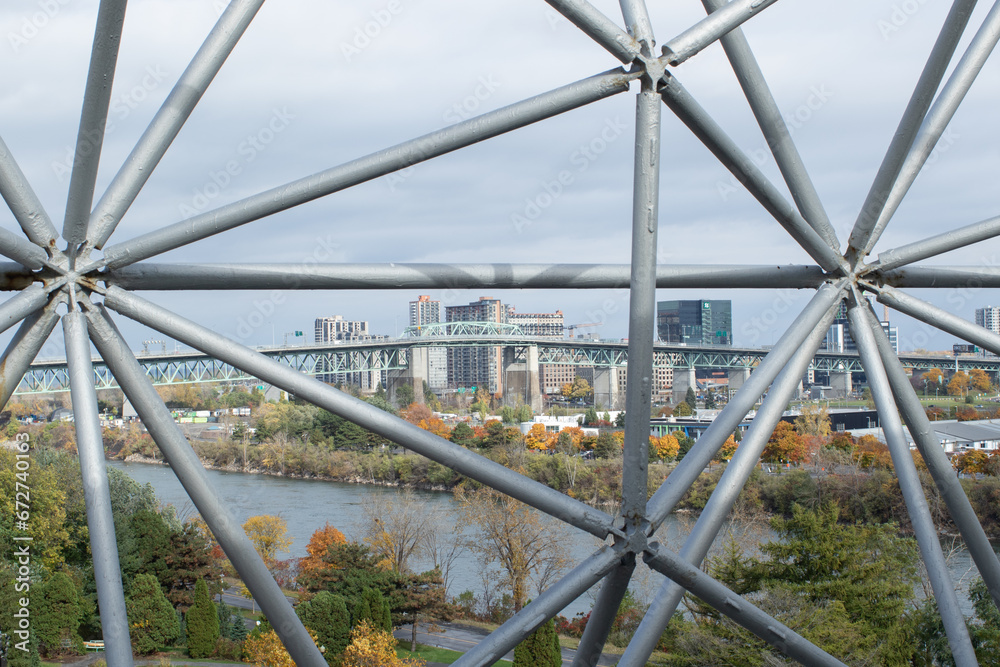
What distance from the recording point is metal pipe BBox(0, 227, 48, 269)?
2893 millimetres

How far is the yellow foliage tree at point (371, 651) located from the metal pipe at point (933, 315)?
17255 millimetres

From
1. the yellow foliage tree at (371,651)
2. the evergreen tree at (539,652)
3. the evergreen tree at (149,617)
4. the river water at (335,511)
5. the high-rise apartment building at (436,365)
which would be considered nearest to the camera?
the evergreen tree at (539,652)

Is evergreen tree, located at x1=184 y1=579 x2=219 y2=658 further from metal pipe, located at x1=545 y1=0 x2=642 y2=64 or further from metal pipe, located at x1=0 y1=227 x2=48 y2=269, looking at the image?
metal pipe, located at x1=545 y1=0 x2=642 y2=64

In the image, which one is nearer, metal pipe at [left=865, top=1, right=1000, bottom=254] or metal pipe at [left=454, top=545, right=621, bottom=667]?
metal pipe at [left=454, top=545, right=621, bottom=667]

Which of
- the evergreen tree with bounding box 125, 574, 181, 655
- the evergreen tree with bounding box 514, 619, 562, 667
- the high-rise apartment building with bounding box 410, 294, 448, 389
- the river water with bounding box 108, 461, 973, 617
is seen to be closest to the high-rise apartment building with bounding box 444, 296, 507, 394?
the high-rise apartment building with bounding box 410, 294, 448, 389

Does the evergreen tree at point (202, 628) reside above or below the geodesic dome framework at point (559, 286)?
below

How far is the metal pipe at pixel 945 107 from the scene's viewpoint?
173 inches

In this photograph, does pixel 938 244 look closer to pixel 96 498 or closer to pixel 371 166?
pixel 371 166

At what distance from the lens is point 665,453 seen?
3866 centimetres

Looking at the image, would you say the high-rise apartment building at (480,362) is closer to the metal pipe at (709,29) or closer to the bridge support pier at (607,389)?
the bridge support pier at (607,389)

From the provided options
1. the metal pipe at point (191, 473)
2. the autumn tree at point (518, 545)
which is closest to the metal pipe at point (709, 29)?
the metal pipe at point (191, 473)

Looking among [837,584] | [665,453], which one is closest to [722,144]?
[837,584]

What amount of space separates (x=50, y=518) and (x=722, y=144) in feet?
86.9

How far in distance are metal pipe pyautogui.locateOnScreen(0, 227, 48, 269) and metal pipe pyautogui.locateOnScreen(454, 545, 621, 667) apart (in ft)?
6.72
